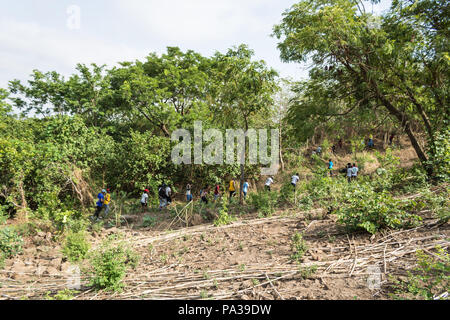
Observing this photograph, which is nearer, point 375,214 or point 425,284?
point 425,284

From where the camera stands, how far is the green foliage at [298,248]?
453 centimetres

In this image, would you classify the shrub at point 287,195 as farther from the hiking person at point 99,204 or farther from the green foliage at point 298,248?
the hiking person at point 99,204

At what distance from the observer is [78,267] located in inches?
208

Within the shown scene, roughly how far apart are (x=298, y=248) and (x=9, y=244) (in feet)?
20.7

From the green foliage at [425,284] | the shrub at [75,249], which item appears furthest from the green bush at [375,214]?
the shrub at [75,249]

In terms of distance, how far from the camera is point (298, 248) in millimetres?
4816

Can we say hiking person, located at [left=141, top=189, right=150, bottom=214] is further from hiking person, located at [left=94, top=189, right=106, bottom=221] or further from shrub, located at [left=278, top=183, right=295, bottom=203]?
shrub, located at [left=278, top=183, right=295, bottom=203]

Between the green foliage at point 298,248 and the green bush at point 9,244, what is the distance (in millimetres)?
6126

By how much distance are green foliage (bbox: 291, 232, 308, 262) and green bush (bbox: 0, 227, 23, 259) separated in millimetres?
6126

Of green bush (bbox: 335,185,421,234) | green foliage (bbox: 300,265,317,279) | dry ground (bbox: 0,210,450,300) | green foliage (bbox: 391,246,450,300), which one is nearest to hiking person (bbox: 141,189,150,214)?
dry ground (bbox: 0,210,450,300)

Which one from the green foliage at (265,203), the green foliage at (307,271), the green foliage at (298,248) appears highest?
the green foliage at (265,203)

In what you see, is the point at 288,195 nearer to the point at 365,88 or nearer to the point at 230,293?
the point at 365,88

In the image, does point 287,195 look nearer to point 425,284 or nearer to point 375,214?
point 375,214

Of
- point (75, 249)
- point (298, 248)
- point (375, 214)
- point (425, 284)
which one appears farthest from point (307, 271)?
point (75, 249)
